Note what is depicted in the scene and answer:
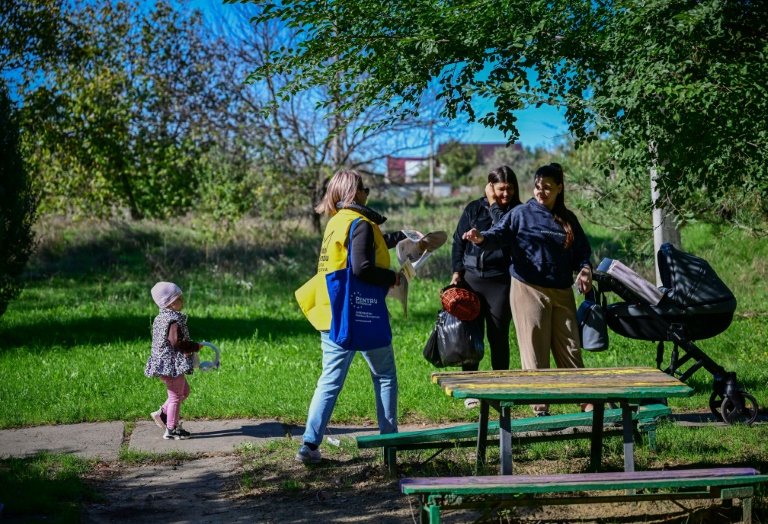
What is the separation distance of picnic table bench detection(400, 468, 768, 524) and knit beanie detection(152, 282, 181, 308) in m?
3.12

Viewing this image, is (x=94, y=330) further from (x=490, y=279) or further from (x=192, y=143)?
(x=192, y=143)

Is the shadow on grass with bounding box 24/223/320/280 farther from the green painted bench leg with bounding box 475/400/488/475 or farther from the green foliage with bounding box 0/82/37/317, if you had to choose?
the green painted bench leg with bounding box 475/400/488/475

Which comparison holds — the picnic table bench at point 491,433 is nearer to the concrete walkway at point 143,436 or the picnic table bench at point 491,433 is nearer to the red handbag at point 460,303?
the red handbag at point 460,303

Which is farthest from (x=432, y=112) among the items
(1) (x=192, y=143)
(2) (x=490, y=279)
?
(2) (x=490, y=279)

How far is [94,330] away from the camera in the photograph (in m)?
11.4

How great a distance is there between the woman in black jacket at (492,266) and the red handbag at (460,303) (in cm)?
20

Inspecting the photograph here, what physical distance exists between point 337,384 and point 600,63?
306cm

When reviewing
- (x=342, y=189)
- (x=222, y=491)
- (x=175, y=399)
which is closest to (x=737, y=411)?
(x=342, y=189)

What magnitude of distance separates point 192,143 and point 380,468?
17.0 metres

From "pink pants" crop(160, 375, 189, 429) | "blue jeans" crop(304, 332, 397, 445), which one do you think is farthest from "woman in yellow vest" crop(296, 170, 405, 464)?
"pink pants" crop(160, 375, 189, 429)

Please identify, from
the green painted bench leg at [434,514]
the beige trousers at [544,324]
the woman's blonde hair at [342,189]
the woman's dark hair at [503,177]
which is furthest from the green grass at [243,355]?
the woman's dark hair at [503,177]

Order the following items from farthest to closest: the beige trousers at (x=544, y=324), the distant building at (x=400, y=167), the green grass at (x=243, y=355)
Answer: the distant building at (x=400, y=167), the beige trousers at (x=544, y=324), the green grass at (x=243, y=355)

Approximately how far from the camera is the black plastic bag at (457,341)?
21.6 ft

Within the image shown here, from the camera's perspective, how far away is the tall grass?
775 cm
